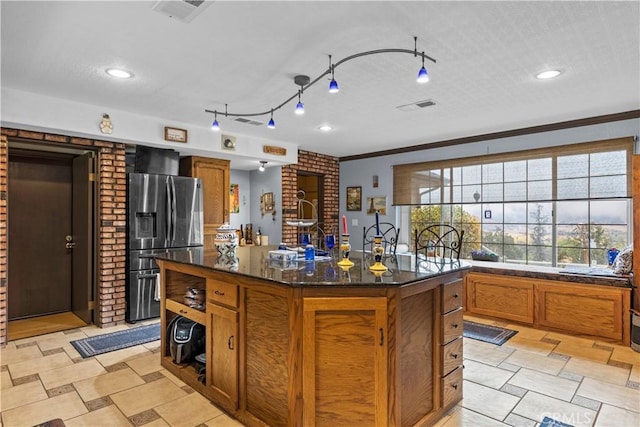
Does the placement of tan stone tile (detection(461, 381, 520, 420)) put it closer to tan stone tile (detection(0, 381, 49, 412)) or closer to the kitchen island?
the kitchen island

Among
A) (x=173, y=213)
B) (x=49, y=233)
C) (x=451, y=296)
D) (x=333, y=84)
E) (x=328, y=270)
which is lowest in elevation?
(x=451, y=296)

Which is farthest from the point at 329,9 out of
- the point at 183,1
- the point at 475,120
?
the point at 475,120

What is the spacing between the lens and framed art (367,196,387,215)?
6582mm

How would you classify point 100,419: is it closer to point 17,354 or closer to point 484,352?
point 17,354

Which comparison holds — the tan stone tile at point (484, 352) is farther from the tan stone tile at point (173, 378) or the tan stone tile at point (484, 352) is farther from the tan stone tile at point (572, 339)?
the tan stone tile at point (173, 378)

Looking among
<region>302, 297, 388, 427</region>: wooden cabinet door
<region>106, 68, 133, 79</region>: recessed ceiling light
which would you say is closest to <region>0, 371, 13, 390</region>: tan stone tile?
<region>302, 297, 388, 427</region>: wooden cabinet door

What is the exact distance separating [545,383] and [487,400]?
62cm

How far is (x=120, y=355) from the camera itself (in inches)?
135

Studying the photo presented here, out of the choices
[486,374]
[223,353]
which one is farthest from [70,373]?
[486,374]

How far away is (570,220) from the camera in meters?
4.77

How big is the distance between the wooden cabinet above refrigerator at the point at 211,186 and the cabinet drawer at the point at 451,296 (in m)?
3.71

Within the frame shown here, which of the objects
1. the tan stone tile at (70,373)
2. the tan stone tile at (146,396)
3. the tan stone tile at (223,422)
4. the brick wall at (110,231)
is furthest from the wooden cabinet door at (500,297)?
the brick wall at (110,231)

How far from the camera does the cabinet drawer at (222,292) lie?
2354 mm

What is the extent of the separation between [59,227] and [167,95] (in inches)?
101
